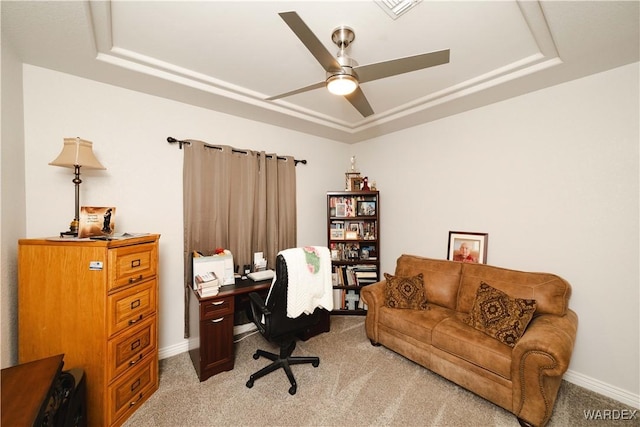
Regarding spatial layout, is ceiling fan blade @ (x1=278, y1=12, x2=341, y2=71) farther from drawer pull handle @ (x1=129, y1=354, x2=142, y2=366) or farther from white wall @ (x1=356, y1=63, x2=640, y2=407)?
drawer pull handle @ (x1=129, y1=354, x2=142, y2=366)

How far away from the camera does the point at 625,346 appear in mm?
2006

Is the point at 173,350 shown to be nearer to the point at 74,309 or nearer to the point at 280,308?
the point at 74,309

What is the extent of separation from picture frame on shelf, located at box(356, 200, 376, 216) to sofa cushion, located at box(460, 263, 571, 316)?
140 cm

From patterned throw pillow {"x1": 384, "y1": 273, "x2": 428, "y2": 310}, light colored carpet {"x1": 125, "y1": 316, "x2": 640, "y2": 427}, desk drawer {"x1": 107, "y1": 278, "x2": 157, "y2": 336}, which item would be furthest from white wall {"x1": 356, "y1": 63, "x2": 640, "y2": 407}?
desk drawer {"x1": 107, "y1": 278, "x2": 157, "y2": 336}

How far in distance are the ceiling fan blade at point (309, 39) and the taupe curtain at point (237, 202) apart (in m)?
1.79

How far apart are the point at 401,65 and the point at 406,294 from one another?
2199 millimetres

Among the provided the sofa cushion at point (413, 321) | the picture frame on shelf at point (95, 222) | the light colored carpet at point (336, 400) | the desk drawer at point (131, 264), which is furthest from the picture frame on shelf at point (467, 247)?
the picture frame on shelf at point (95, 222)

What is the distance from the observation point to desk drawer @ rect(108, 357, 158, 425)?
1686 millimetres

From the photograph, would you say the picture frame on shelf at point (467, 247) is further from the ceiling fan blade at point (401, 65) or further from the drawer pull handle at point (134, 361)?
the drawer pull handle at point (134, 361)

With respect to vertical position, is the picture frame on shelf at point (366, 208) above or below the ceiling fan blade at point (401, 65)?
below

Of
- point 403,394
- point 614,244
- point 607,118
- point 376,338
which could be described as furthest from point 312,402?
point 607,118

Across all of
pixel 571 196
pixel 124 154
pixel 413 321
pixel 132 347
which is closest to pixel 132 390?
pixel 132 347

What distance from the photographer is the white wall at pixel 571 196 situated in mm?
2010

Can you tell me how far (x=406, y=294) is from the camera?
8.88 feet
